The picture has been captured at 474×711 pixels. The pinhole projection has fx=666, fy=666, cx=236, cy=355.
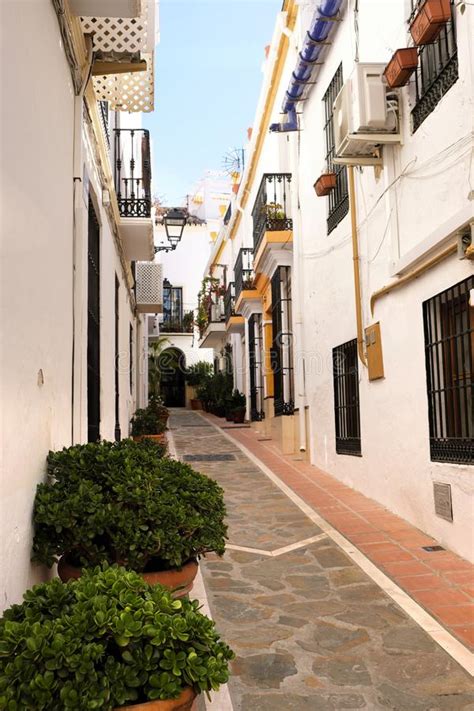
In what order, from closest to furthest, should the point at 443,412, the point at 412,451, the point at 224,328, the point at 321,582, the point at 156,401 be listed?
the point at 321,582
the point at 443,412
the point at 412,451
the point at 156,401
the point at 224,328

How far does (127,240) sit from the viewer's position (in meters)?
11.4

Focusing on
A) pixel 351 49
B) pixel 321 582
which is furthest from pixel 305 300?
pixel 321 582

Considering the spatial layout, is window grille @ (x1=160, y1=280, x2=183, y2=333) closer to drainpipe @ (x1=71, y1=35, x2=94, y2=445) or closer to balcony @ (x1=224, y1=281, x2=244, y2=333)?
balcony @ (x1=224, y1=281, x2=244, y2=333)

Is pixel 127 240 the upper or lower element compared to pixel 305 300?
upper

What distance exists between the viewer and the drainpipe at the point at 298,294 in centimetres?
1196

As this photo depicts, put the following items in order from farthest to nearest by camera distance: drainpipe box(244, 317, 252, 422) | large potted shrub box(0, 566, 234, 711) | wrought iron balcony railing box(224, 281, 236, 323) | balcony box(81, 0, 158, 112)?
wrought iron balcony railing box(224, 281, 236, 323), drainpipe box(244, 317, 252, 422), balcony box(81, 0, 158, 112), large potted shrub box(0, 566, 234, 711)

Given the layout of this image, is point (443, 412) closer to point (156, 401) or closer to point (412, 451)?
point (412, 451)

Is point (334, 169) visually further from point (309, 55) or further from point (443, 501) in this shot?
point (443, 501)

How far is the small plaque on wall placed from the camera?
5.94 metres

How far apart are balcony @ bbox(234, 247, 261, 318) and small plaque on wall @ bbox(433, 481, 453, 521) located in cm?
1172

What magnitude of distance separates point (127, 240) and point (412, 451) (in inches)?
256

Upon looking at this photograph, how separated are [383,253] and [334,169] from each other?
115 inches

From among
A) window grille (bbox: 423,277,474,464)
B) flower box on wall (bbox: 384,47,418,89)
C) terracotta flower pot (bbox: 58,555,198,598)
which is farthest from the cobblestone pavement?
flower box on wall (bbox: 384,47,418,89)

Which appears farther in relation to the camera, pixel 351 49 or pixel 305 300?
pixel 305 300
